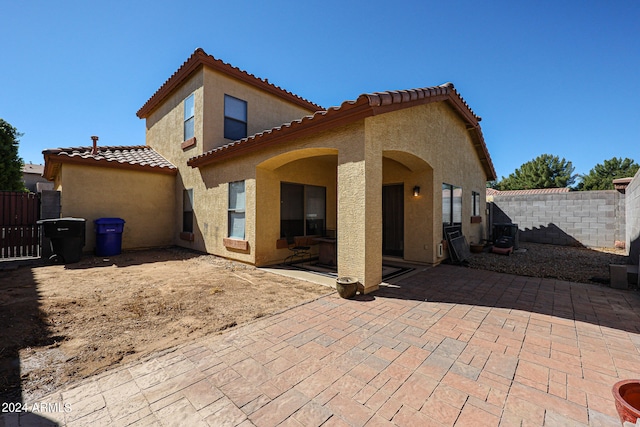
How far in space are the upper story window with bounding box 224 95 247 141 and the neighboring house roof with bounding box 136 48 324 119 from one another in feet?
2.89

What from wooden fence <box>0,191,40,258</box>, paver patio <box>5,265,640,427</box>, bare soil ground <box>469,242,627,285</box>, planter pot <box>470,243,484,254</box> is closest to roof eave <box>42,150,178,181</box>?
wooden fence <box>0,191,40,258</box>

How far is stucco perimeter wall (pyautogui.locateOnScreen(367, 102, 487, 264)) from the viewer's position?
561 centimetres

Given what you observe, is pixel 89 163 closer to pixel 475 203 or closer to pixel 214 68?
pixel 214 68

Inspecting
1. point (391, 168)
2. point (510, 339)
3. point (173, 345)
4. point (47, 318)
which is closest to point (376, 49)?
point (391, 168)

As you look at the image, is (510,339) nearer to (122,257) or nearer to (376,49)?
(376,49)

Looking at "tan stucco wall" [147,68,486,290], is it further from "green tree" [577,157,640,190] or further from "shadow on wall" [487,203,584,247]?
"green tree" [577,157,640,190]

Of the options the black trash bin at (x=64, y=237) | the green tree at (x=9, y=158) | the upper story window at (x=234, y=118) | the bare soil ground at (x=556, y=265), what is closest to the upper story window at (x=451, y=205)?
the bare soil ground at (x=556, y=265)

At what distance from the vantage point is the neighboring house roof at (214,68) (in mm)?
8617

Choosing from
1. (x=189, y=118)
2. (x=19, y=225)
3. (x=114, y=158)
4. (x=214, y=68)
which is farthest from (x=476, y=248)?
(x=19, y=225)

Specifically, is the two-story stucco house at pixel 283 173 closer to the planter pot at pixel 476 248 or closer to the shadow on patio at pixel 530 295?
the planter pot at pixel 476 248

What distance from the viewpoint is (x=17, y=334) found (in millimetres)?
3105

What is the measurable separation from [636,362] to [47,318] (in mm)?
7344

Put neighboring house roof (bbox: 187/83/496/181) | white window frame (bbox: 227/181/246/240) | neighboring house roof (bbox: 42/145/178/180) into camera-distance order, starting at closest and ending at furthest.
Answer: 1. neighboring house roof (bbox: 187/83/496/181)
2. white window frame (bbox: 227/181/246/240)
3. neighboring house roof (bbox: 42/145/178/180)

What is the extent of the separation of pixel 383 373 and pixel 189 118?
10.6m
